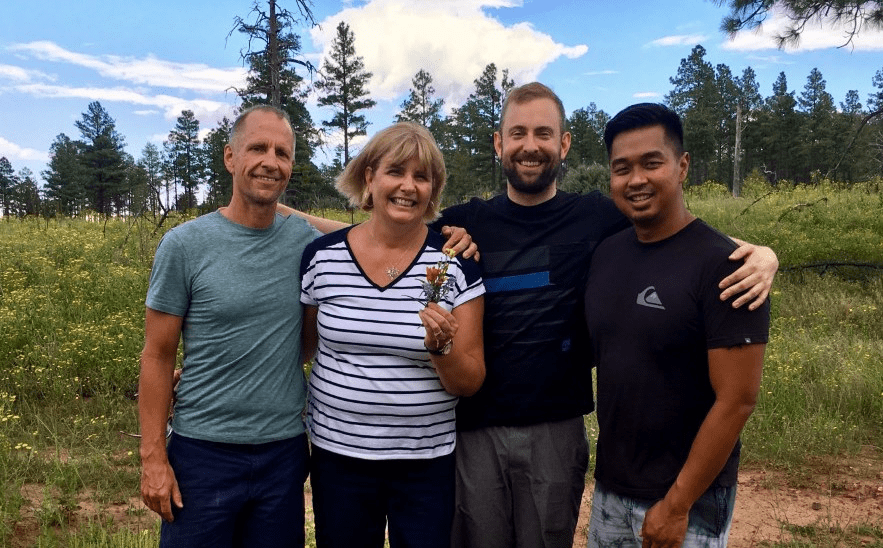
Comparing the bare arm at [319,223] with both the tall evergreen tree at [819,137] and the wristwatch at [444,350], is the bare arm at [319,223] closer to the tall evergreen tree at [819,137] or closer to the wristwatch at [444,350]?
the wristwatch at [444,350]

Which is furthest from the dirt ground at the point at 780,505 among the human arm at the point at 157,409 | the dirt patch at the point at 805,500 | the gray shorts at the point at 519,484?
the human arm at the point at 157,409

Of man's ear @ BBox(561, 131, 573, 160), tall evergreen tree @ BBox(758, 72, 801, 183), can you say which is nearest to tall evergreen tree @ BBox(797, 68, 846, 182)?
tall evergreen tree @ BBox(758, 72, 801, 183)

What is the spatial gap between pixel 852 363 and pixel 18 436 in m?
8.06

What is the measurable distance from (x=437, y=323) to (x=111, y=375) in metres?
5.76

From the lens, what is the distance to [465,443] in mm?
2592

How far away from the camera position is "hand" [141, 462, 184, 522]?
7.44 ft

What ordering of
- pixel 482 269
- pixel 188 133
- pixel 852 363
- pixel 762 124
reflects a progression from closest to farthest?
pixel 482 269
pixel 852 363
pixel 762 124
pixel 188 133

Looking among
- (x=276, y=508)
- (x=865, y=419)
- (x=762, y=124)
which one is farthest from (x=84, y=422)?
(x=762, y=124)

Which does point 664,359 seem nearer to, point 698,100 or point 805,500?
point 805,500

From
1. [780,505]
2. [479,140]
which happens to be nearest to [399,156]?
[780,505]

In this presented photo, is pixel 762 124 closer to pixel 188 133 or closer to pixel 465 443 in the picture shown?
pixel 188 133

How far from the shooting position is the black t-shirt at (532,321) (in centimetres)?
251

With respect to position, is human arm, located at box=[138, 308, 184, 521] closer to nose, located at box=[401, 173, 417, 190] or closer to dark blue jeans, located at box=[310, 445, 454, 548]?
dark blue jeans, located at box=[310, 445, 454, 548]

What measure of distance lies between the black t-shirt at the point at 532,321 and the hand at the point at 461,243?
15cm
